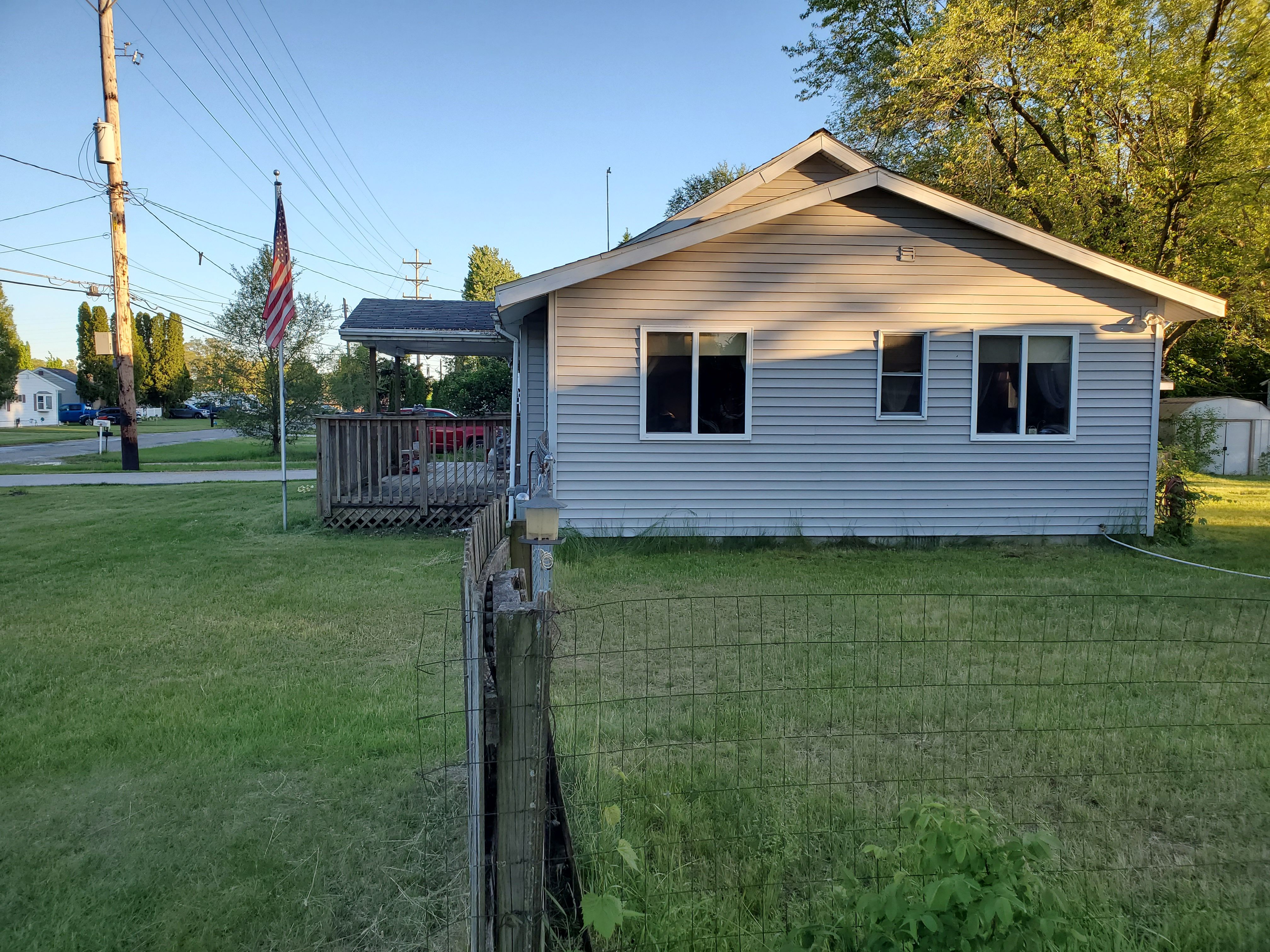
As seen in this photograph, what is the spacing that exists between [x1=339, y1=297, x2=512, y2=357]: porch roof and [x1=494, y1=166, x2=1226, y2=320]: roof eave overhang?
202cm

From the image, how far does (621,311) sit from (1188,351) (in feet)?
73.0

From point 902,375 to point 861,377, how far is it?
510mm

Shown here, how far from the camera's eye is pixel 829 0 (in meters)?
21.4

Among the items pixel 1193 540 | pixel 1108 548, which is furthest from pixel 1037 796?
pixel 1193 540

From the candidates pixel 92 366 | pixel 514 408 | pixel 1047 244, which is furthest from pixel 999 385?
pixel 92 366

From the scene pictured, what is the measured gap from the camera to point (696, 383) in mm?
9969

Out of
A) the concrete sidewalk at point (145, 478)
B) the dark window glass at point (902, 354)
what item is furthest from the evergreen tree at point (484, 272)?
the dark window glass at point (902, 354)

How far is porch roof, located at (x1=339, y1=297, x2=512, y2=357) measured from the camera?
42.0 feet

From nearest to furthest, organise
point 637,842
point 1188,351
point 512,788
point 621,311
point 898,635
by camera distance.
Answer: point 512,788 → point 637,842 → point 898,635 → point 621,311 → point 1188,351

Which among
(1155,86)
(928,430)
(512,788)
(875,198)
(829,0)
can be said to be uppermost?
(829,0)

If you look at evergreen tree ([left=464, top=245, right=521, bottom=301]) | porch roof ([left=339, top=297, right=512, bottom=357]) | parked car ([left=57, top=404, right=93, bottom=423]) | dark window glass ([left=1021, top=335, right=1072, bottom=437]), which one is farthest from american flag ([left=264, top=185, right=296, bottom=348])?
parked car ([left=57, top=404, right=93, bottom=423])

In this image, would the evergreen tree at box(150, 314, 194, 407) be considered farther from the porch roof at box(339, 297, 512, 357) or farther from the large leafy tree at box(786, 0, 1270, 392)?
the large leafy tree at box(786, 0, 1270, 392)

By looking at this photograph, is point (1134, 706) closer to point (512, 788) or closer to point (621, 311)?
point (512, 788)

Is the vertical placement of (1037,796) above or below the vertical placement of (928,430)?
below
